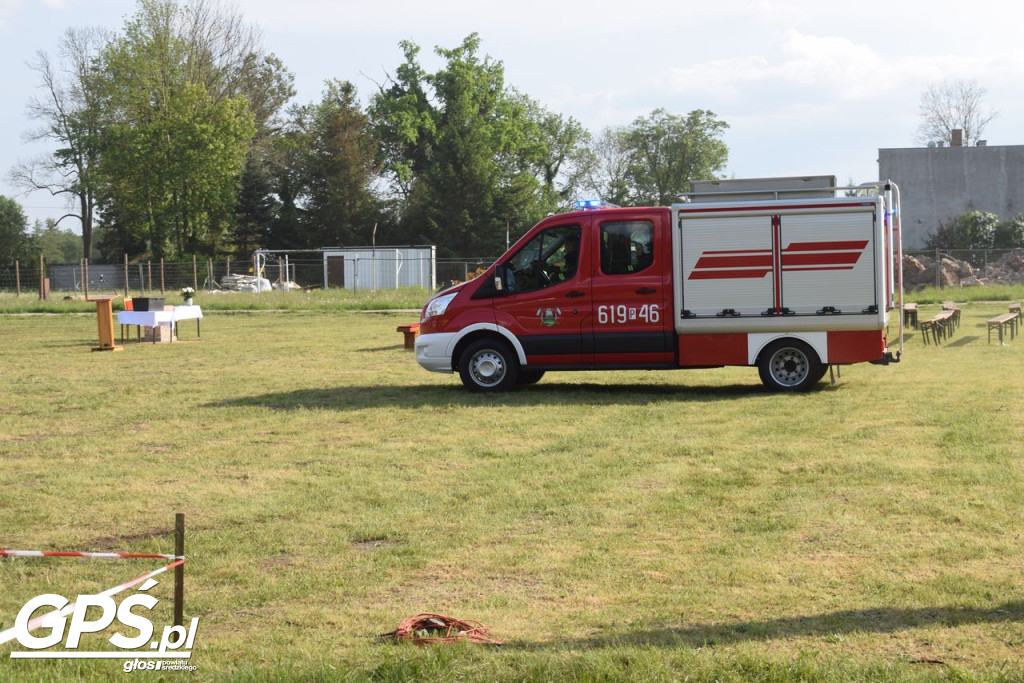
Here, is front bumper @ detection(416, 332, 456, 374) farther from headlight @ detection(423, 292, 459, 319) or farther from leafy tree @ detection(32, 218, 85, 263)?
leafy tree @ detection(32, 218, 85, 263)

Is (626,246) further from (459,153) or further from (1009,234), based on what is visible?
(459,153)

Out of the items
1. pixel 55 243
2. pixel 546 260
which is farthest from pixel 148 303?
pixel 55 243

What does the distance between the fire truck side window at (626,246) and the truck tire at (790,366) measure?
6.54ft

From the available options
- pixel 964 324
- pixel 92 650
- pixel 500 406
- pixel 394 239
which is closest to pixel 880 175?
pixel 394 239

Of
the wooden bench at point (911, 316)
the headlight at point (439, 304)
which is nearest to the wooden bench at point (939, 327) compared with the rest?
the wooden bench at point (911, 316)

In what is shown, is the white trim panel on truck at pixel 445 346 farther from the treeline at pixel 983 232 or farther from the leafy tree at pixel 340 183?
the leafy tree at pixel 340 183

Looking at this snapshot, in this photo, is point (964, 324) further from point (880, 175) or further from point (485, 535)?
point (880, 175)

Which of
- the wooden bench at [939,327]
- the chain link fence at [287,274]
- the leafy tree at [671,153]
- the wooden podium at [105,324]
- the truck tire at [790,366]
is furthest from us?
the leafy tree at [671,153]

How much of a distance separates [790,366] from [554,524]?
826 cm

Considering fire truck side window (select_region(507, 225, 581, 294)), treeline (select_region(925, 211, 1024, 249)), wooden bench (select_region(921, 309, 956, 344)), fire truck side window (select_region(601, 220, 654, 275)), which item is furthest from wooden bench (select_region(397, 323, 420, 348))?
treeline (select_region(925, 211, 1024, 249))

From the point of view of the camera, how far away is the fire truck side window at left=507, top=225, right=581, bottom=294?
15430 millimetres

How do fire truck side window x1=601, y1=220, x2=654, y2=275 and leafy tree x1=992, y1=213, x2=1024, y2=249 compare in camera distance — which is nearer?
fire truck side window x1=601, y1=220, x2=654, y2=275

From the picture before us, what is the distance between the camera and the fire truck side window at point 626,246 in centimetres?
1533

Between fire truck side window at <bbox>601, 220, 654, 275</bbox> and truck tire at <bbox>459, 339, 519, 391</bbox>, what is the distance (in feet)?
5.68
